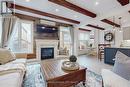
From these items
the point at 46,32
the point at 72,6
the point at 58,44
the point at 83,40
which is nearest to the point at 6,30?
the point at 46,32

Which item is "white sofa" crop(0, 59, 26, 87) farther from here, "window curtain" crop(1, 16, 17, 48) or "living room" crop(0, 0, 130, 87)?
"window curtain" crop(1, 16, 17, 48)

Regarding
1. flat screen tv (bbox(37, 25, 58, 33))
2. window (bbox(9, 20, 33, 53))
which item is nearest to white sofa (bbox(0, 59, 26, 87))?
window (bbox(9, 20, 33, 53))

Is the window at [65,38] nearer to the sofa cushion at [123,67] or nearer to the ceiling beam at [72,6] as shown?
the ceiling beam at [72,6]

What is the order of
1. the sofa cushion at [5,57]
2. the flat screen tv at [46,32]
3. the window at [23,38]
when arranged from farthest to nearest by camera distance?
the flat screen tv at [46,32], the window at [23,38], the sofa cushion at [5,57]

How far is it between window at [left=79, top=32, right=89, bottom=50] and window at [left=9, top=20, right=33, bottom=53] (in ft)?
16.5

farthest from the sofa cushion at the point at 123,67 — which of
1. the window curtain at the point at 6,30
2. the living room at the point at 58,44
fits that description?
the window curtain at the point at 6,30

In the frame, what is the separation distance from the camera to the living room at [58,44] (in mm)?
2063

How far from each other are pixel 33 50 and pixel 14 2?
2.75 m

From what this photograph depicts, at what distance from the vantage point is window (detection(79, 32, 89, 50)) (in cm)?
977

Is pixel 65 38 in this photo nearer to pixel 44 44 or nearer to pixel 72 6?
pixel 44 44

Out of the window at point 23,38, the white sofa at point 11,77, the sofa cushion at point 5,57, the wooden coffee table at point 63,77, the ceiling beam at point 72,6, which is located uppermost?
the ceiling beam at point 72,6

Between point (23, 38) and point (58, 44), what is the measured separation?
2.30m

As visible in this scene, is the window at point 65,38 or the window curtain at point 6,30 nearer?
the window curtain at point 6,30

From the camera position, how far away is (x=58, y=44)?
23.4ft
